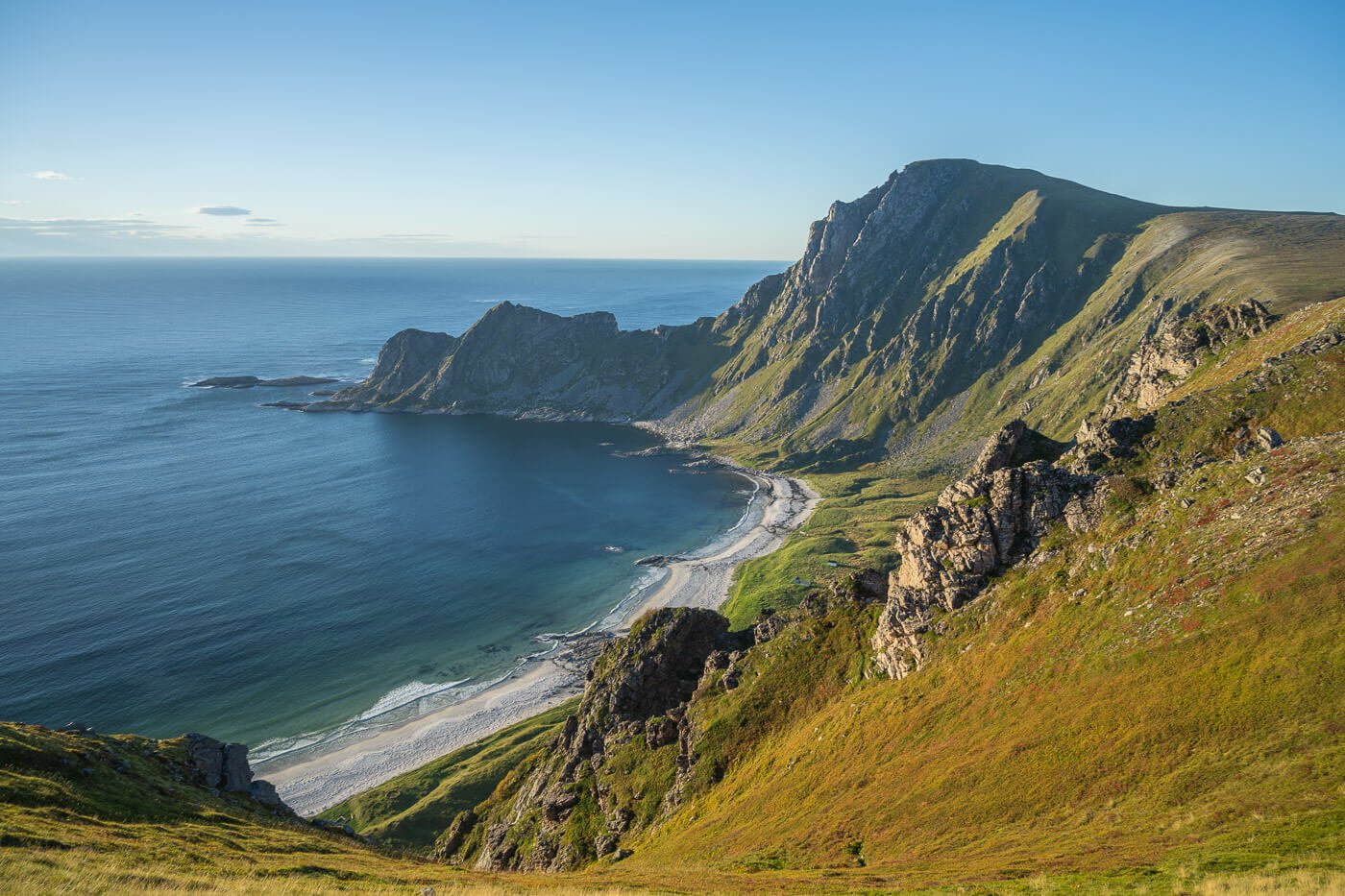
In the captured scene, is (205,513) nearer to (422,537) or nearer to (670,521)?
(422,537)

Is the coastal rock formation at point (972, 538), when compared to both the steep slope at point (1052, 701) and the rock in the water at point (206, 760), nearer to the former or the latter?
the steep slope at point (1052, 701)

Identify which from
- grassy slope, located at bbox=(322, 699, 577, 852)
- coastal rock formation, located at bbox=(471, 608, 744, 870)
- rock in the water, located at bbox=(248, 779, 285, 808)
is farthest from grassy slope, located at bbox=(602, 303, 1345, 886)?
grassy slope, located at bbox=(322, 699, 577, 852)

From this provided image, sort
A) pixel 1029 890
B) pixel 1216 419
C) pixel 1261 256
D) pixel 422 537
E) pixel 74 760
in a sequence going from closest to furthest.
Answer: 1. pixel 1029 890
2. pixel 74 760
3. pixel 1216 419
4. pixel 422 537
5. pixel 1261 256

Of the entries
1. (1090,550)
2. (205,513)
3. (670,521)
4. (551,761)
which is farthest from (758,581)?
(205,513)

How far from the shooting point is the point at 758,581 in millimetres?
152250

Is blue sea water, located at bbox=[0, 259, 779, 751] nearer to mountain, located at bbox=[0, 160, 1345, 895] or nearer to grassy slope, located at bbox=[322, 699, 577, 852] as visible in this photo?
grassy slope, located at bbox=[322, 699, 577, 852]

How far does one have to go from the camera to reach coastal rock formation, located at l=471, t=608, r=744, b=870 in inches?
2534

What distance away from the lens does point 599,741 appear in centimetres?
7312

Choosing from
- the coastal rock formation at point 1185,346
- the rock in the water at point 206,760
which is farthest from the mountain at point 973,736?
the coastal rock formation at point 1185,346

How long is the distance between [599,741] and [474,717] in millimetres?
46519

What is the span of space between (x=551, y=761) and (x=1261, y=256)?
235 m

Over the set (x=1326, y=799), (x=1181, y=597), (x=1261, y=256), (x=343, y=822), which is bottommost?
(x=343, y=822)

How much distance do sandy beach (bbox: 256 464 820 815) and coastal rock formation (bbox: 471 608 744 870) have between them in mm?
26966

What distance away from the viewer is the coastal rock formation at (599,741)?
6438 cm
